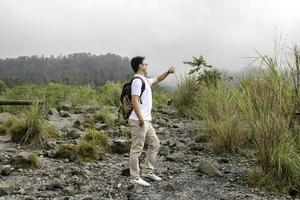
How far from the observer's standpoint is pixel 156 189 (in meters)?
5.93

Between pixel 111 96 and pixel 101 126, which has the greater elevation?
pixel 111 96

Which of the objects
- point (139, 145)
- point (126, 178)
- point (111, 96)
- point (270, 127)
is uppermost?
point (270, 127)

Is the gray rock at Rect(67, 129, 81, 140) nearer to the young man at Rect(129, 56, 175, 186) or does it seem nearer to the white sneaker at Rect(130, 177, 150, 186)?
the young man at Rect(129, 56, 175, 186)

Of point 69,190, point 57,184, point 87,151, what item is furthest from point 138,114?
point 87,151

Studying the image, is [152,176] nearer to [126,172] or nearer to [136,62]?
[126,172]

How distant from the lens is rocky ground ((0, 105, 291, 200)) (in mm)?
5719

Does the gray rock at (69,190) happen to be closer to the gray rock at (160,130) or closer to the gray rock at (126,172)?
the gray rock at (126,172)

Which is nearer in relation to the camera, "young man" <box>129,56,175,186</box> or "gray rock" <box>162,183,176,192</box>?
"gray rock" <box>162,183,176,192</box>

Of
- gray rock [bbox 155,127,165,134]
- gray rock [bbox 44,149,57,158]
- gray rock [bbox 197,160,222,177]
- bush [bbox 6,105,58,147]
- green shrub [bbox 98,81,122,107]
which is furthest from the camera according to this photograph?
green shrub [bbox 98,81,122,107]

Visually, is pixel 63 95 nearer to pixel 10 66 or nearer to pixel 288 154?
pixel 288 154

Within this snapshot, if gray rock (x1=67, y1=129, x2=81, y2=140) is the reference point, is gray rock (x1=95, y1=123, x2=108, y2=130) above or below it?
below

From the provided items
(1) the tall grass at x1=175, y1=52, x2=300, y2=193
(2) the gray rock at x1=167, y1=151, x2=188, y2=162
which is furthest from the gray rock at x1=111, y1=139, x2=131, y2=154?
(1) the tall grass at x1=175, y1=52, x2=300, y2=193

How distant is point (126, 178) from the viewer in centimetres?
651

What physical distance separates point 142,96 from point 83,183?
1.41m
